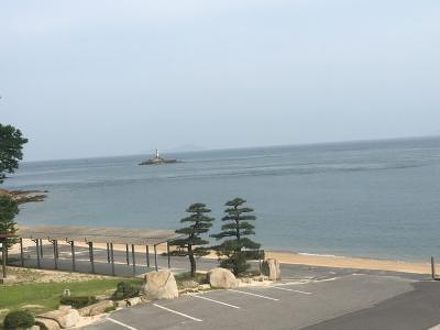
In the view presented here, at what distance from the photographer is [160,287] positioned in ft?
73.2

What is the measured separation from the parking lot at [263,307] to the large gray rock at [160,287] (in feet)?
1.16

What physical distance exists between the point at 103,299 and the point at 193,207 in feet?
23.4

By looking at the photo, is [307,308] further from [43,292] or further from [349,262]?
[349,262]

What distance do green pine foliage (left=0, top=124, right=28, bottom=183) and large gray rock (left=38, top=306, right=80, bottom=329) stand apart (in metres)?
18.9

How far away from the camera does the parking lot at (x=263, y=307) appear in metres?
18.8

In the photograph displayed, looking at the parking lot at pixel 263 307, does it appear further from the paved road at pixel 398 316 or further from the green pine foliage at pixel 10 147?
the green pine foliage at pixel 10 147

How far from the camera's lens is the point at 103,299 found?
22.4 m

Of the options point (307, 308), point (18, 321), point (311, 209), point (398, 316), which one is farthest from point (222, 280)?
point (311, 209)

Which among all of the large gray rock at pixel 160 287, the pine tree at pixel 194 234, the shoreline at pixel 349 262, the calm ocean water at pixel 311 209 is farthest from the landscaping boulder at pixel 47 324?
the calm ocean water at pixel 311 209

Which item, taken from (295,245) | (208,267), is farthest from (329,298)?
(295,245)

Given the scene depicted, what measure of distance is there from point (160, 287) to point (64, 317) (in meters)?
4.20

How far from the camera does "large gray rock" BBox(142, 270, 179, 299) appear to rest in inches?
876

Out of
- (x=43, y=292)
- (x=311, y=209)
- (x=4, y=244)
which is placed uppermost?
(x=4, y=244)

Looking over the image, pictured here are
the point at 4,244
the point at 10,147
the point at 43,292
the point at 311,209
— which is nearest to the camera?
the point at 43,292
